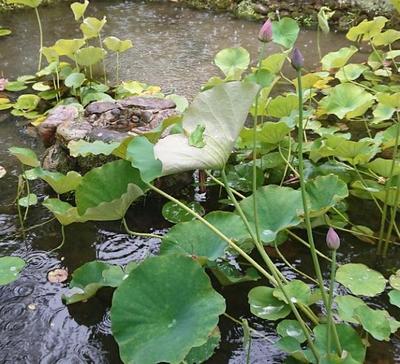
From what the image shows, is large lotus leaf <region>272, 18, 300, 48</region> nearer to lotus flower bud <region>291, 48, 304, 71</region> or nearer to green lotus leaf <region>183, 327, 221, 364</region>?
lotus flower bud <region>291, 48, 304, 71</region>

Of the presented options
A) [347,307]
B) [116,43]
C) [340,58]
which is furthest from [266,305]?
[116,43]

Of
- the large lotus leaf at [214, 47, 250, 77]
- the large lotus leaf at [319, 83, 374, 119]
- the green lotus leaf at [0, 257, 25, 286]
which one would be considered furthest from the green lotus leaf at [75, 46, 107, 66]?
the green lotus leaf at [0, 257, 25, 286]

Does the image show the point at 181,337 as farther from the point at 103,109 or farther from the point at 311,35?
the point at 311,35

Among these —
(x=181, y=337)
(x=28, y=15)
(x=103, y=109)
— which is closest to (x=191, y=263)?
(x=181, y=337)

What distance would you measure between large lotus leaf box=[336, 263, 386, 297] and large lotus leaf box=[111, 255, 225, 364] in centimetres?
53

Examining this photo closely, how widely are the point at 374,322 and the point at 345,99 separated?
46.5 inches

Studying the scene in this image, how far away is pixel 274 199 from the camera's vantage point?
154cm

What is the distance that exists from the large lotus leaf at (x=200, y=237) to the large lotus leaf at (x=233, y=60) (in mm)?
1165

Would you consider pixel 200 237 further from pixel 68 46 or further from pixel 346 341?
pixel 68 46

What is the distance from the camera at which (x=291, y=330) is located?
1.46 meters

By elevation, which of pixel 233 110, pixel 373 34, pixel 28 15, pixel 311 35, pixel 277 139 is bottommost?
pixel 28 15

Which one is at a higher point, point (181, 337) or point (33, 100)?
point (181, 337)

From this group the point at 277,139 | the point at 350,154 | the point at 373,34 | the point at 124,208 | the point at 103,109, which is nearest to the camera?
the point at 124,208

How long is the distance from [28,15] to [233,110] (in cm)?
442
